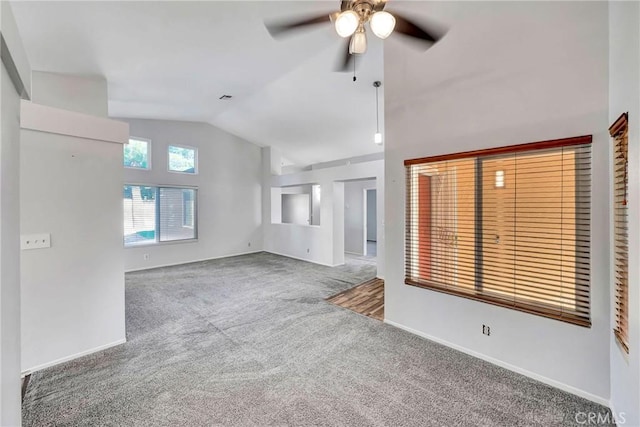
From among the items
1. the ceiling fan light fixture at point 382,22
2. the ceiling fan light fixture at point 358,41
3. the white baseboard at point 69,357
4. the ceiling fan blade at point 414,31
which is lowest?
the white baseboard at point 69,357

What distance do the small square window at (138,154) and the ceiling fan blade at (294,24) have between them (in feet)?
18.3

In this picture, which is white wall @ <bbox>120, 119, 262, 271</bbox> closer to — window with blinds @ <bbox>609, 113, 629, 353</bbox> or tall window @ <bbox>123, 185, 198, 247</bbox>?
tall window @ <bbox>123, 185, 198, 247</bbox>

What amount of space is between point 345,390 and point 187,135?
22.4 ft

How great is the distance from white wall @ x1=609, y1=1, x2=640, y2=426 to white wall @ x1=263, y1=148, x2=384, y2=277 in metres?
3.60

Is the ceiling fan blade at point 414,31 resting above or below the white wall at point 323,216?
above

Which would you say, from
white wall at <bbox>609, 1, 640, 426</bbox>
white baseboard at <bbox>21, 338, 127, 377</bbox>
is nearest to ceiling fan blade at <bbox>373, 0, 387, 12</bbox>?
white wall at <bbox>609, 1, 640, 426</bbox>

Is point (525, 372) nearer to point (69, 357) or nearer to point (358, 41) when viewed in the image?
point (358, 41)

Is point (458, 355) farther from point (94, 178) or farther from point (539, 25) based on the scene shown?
point (94, 178)

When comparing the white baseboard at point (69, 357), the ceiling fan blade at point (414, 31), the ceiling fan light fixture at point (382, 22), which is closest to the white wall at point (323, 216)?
the ceiling fan blade at point (414, 31)

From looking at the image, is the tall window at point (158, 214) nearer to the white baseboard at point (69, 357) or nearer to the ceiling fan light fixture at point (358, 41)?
the white baseboard at point (69, 357)

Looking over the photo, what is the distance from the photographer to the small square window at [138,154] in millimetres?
5980

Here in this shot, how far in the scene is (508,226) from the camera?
7.80 feet

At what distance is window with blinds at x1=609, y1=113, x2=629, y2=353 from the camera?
1.66 metres

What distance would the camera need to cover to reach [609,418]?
1.82 meters
